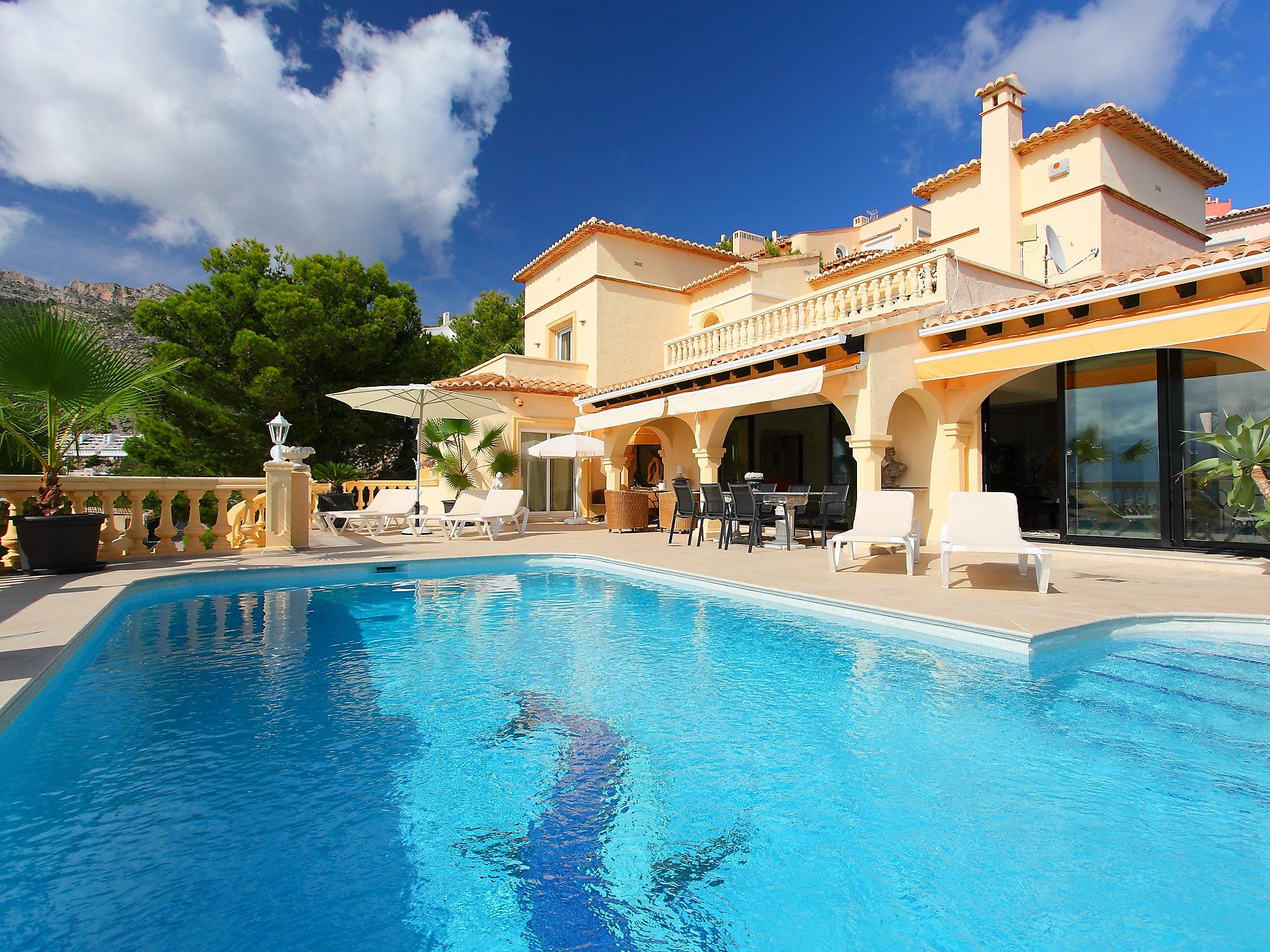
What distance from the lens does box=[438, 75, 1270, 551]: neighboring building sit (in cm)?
1010

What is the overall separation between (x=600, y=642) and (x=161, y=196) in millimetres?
54261

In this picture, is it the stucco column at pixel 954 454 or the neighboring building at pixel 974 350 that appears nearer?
the neighboring building at pixel 974 350

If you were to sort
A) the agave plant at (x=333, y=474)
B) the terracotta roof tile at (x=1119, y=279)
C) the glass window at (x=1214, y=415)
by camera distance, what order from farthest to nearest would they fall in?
the agave plant at (x=333, y=474), the glass window at (x=1214, y=415), the terracotta roof tile at (x=1119, y=279)

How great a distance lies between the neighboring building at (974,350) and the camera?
1010 centimetres

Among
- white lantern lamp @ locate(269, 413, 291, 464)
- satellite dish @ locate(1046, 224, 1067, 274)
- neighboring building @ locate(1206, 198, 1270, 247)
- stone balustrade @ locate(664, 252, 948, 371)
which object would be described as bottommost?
white lantern lamp @ locate(269, 413, 291, 464)

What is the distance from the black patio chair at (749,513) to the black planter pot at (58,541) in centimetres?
1051

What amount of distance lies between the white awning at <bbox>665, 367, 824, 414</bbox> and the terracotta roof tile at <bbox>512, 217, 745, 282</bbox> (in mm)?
9483

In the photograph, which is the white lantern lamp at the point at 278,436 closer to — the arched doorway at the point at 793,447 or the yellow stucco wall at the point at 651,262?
the arched doorway at the point at 793,447

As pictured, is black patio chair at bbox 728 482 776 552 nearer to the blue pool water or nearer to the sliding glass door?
the blue pool water

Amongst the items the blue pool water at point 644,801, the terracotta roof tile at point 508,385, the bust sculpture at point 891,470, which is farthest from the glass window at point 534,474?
the blue pool water at point 644,801

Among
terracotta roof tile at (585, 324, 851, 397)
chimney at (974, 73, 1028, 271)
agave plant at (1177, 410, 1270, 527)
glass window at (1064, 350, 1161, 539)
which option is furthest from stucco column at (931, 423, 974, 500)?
chimney at (974, 73, 1028, 271)

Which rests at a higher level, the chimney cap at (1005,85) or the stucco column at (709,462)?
the chimney cap at (1005,85)

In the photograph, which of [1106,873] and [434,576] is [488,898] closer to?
[1106,873]

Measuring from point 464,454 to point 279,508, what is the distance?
8.13 m
